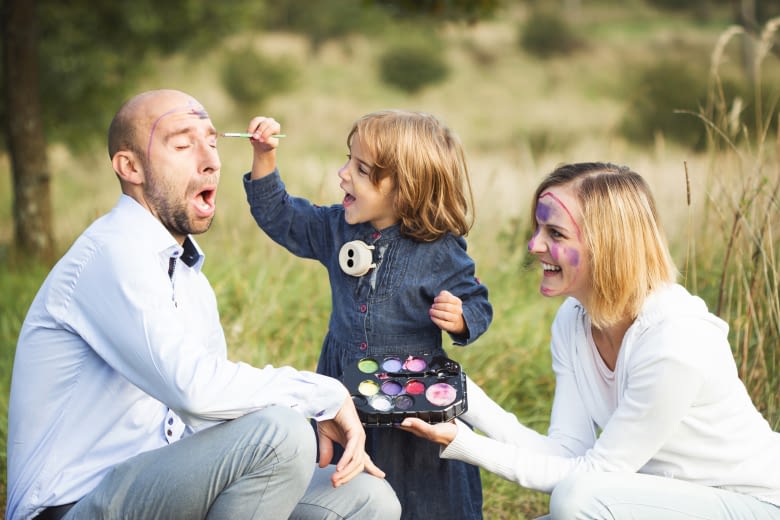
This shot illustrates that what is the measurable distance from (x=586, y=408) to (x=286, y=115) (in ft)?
62.4

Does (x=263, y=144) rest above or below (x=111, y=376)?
above

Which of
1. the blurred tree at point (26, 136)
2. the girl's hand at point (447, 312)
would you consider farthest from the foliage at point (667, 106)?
the girl's hand at point (447, 312)

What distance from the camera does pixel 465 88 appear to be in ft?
82.7

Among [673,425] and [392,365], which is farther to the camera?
[392,365]

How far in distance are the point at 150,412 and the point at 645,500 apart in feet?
4.44

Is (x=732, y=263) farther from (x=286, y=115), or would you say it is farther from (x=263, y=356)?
(x=286, y=115)

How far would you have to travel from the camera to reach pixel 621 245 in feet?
8.61

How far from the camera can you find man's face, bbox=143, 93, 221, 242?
8.64ft

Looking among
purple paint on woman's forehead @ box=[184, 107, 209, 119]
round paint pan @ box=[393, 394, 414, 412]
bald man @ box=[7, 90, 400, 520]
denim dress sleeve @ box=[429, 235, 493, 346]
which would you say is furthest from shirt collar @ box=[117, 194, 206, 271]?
denim dress sleeve @ box=[429, 235, 493, 346]

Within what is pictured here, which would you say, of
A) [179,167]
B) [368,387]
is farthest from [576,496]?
[179,167]

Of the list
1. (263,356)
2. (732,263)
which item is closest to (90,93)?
(263,356)

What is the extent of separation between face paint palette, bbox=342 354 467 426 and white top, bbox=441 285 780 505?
0.12 metres

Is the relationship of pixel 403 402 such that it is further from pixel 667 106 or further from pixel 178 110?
pixel 667 106

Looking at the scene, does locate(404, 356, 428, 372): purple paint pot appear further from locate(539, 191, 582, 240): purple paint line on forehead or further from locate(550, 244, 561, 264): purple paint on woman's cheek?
locate(539, 191, 582, 240): purple paint line on forehead
